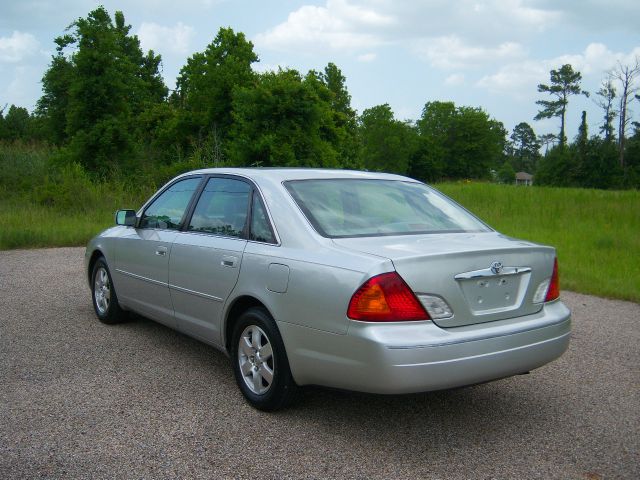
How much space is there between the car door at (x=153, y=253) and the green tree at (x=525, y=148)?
13387 cm

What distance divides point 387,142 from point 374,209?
86859 millimetres

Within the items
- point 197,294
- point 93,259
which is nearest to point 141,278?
point 197,294

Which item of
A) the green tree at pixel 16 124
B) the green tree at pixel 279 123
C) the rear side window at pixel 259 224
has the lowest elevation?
the rear side window at pixel 259 224

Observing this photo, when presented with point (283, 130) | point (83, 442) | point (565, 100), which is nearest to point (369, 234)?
point (83, 442)

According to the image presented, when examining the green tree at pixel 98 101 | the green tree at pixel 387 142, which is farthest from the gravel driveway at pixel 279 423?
the green tree at pixel 387 142

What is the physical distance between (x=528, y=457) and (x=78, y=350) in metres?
3.89

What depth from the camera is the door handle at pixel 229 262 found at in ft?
14.4

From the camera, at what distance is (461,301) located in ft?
11.7

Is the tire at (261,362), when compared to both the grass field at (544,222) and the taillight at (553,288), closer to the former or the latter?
the taillight at (553,288)

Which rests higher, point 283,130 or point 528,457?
point 283,130

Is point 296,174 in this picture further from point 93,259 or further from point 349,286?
point 93,259

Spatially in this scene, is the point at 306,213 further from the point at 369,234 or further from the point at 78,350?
the point at 78,350

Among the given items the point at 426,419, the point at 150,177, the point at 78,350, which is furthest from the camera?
the point at 150,177

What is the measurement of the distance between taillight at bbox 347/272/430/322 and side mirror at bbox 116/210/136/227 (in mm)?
3281
